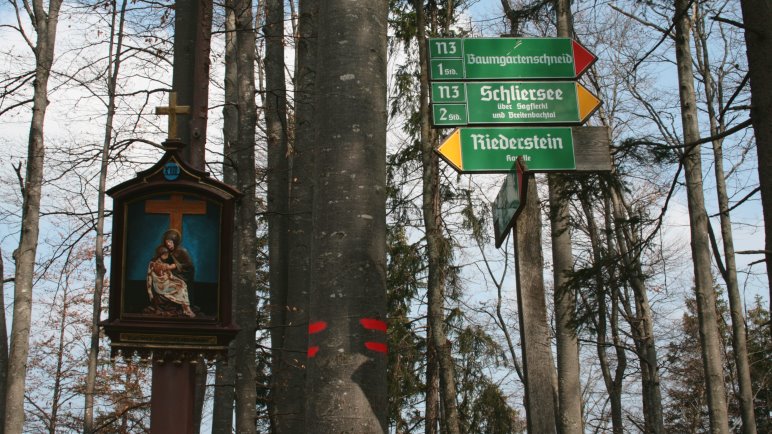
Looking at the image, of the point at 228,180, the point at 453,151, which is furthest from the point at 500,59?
the point at 228,180

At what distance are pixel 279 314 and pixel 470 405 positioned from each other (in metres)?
8.53

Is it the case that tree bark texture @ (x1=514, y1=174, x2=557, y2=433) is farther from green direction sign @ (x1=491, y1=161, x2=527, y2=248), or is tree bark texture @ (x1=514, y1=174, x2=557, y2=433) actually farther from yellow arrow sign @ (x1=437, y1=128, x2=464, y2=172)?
yellow arrow sign @ (x1=437, y1=128, x2=464, y2=172)

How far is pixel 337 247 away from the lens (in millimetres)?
4402

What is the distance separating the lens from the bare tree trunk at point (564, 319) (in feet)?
40.8

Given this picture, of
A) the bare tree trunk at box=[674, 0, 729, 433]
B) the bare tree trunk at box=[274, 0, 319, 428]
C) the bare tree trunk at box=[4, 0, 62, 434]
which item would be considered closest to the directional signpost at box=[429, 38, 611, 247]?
the bare tree trunk at box=[274, 0, 319, 428]

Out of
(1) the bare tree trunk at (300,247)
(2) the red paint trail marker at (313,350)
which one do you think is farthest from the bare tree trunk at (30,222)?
(2) the red paint trail marker at (313,350)

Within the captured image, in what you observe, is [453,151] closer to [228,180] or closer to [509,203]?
[509,203]

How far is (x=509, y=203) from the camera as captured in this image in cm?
595

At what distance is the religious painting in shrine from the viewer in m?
5.14

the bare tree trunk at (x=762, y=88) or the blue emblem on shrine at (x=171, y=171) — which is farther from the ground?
the bare tree trunk at (x=762, y=88)

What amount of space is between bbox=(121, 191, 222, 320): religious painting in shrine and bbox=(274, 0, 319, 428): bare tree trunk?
5.68m

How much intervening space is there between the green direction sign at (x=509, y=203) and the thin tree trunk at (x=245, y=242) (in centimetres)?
440

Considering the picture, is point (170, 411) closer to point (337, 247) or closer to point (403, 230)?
point (337, 247)

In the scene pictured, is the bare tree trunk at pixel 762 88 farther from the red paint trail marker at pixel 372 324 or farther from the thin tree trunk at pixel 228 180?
the thin tree trunk at pixel 228 180
